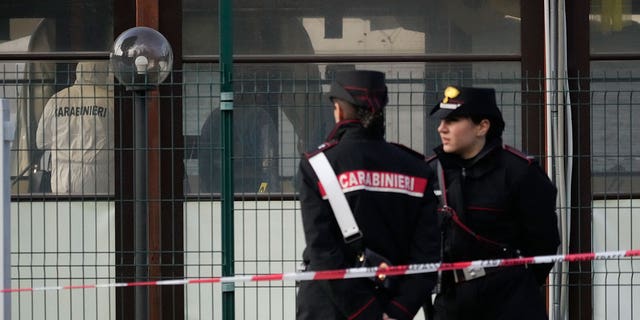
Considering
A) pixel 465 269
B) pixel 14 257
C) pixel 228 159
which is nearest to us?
pixel 465 269

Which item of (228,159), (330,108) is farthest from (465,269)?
(330,108)

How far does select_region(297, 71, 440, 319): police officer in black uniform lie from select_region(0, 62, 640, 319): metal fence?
11.9ft

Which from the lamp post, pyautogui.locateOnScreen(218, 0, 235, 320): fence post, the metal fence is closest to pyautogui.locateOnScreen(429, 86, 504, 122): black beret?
pyautogui.locateOnScreen(218, 0, 235, 320): fence post

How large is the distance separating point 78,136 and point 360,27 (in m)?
2.18

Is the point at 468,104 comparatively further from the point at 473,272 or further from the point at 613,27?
the point at 613,27

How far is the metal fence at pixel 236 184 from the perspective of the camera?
9.20m

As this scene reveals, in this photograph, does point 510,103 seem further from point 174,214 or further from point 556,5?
point 174,214

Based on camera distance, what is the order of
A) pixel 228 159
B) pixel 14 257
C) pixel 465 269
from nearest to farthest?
pixel 465 269, pixel 228 159, pixel 14 257

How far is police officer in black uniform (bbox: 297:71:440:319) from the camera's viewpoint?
211 inches

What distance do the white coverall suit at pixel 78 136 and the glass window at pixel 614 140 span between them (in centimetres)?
345

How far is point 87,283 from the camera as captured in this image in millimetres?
9172

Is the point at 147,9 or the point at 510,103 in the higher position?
the point at 147,9

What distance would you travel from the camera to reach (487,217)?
19.6 feet

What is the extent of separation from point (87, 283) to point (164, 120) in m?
1.27
